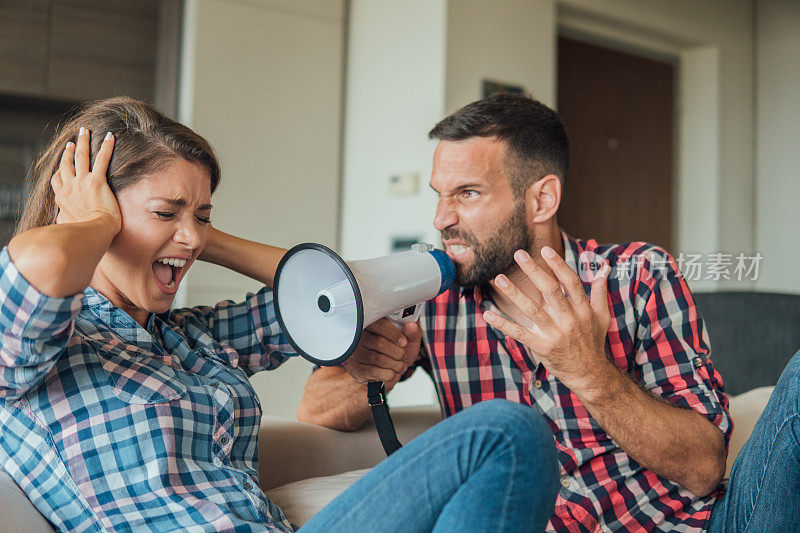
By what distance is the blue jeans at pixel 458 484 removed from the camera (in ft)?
3.12

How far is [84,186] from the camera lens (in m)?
1.13

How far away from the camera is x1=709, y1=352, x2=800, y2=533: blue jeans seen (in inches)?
46.0

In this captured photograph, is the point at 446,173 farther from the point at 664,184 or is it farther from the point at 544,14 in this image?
the point at 664,184

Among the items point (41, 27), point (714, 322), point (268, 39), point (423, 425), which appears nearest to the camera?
point (423, 425)

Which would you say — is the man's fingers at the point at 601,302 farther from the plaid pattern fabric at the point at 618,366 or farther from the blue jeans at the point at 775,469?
the blue jeans at the point at 775,469

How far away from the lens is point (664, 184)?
14.6ft

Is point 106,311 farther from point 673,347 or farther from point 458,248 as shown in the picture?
point 673,347

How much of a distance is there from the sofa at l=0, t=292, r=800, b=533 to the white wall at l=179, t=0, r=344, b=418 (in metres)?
1.79

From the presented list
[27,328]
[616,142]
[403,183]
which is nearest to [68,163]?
[27,328]

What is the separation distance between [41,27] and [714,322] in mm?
2970

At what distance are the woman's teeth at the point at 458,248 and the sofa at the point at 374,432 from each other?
407mm

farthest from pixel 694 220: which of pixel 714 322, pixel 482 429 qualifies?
pixel 482 429

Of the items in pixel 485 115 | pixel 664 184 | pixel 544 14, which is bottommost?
pixel 485 115

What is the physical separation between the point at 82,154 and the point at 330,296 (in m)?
0.45
